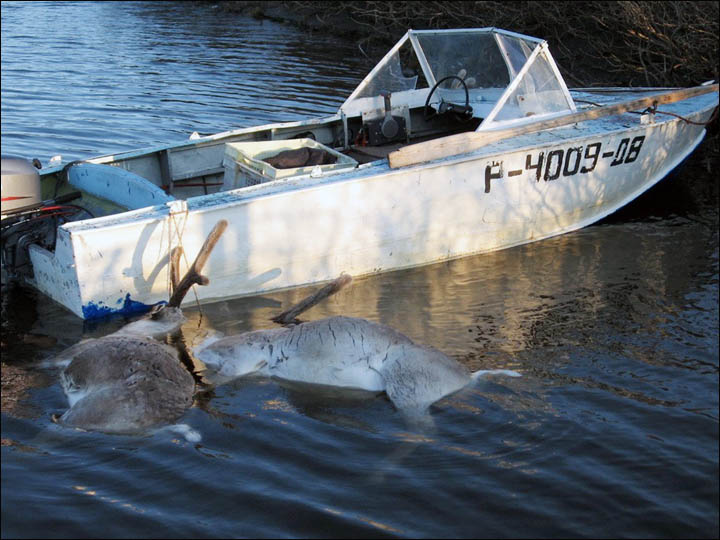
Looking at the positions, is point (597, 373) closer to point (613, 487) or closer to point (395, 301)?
point (613, 487)

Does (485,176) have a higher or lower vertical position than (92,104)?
lower

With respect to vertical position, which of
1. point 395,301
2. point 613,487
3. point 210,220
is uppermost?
point 210,220

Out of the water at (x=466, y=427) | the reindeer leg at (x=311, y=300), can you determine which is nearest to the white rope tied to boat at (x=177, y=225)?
the water at (x=466, y=427)

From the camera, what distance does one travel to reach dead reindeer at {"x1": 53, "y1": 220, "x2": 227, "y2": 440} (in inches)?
226

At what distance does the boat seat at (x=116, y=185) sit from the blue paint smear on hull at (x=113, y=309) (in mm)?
997

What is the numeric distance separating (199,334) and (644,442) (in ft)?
12.8

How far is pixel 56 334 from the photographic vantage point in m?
7.35

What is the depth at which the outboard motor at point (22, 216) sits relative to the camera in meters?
7.46

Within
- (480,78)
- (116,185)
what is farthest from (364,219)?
(480,78)

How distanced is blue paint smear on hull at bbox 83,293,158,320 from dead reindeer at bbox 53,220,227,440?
0.62 meters

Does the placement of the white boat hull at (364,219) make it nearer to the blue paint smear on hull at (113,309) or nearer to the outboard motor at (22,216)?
the blue paint smear on hull at (113,309)

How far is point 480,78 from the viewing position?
10648 millimetres

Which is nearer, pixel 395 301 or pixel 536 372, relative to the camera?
pixel 536 372

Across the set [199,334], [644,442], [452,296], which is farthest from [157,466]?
[452,296]
